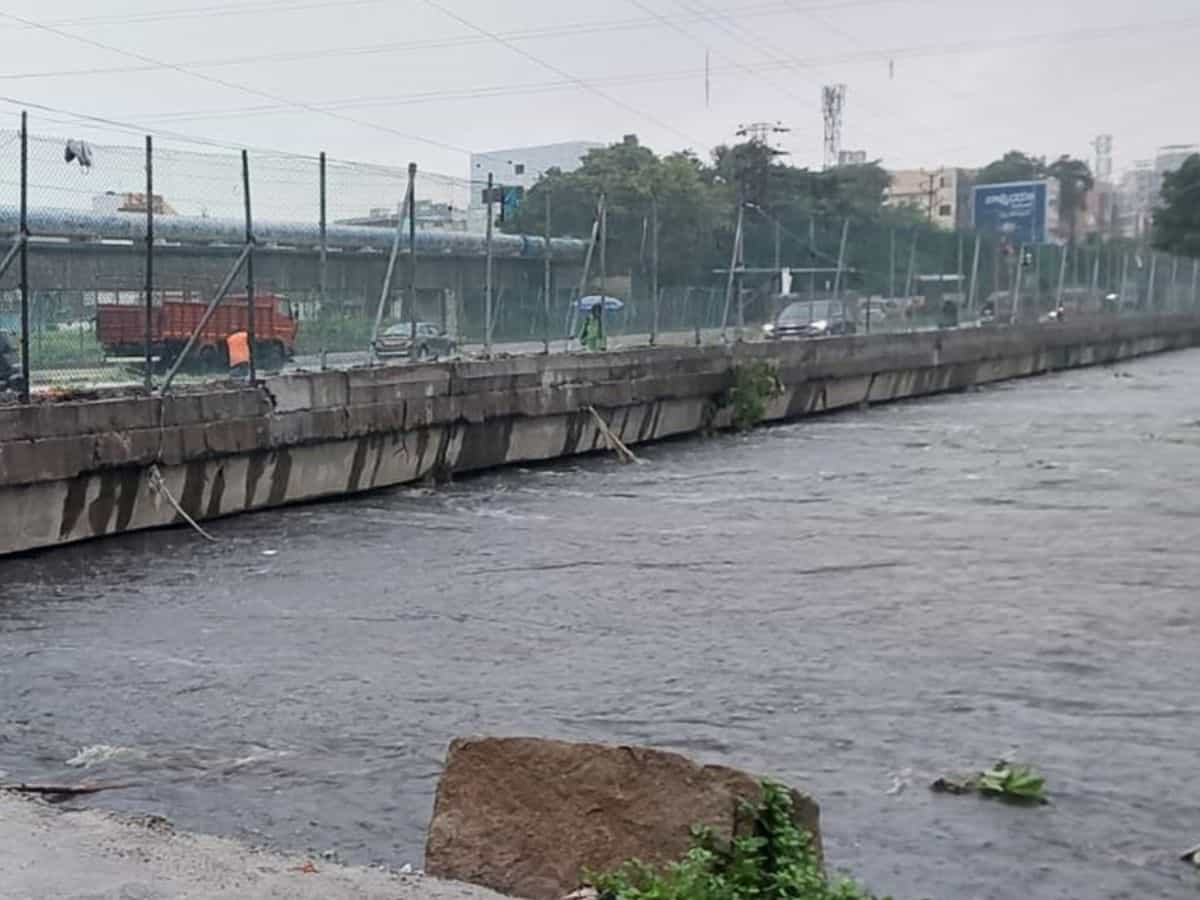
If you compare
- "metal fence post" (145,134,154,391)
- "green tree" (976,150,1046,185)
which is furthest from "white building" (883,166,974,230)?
"metal fence post" (145,134,154,391)

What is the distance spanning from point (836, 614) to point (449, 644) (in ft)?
9.78

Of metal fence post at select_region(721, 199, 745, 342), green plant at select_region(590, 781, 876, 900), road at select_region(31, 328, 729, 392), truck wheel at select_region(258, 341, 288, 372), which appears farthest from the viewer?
metal fence post at select_region(721, 199, 745, 342)

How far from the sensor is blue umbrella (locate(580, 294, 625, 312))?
2780cm

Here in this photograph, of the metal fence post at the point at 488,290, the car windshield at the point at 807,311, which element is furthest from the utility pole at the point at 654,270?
the car windshield at the point at 807,311

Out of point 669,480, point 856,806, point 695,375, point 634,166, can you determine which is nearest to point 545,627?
point 856,806

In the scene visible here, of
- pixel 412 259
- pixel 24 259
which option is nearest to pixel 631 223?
pixel 412 259

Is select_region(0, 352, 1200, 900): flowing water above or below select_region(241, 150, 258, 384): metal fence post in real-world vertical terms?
below

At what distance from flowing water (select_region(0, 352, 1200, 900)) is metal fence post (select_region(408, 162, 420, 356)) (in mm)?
2915

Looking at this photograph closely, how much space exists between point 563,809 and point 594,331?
72.7ft

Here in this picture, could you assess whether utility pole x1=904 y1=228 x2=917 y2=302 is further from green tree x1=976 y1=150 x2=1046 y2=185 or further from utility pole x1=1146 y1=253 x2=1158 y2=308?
green tree x1=976 y1=150 x2=1046 y2=185

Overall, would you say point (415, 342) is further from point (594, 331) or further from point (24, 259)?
point (24, 259)

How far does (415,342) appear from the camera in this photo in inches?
887

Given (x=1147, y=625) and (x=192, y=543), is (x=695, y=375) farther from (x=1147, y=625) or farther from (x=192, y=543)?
(x=1147, y=625)

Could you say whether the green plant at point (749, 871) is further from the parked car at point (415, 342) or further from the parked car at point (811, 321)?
the parked car at point (811, 321)
